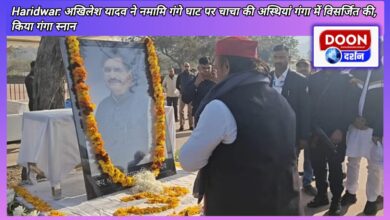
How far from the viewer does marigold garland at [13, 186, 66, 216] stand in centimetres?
426

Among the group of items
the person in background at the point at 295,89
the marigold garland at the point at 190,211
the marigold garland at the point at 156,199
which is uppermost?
the person in background at the point at 295,89

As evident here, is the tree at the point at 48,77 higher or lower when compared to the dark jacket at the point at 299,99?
higher

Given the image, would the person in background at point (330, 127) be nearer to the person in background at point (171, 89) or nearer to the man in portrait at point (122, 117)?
the man in portrait at point (122, 117)

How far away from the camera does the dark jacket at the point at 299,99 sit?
4.43 metres

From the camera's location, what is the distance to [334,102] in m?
4.40

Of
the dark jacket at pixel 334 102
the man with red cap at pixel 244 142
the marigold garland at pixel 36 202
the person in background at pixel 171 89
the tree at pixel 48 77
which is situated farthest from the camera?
the person in background at pixel 171 89

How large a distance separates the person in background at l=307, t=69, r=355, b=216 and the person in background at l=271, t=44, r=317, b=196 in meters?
0.13

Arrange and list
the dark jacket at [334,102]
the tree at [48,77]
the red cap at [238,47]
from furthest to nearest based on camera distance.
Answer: the tree at [48,77] → the dark jacket at [334,102] → the red cap at [238,47]

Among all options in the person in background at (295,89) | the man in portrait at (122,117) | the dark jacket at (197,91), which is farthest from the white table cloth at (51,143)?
the person in background at (295,89)

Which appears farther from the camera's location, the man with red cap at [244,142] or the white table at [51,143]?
the white table at [51,143]

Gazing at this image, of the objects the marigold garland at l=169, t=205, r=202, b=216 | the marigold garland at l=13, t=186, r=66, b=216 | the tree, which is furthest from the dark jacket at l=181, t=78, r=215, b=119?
the tree

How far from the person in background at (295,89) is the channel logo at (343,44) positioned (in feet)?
2.71

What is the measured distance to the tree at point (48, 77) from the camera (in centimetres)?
621

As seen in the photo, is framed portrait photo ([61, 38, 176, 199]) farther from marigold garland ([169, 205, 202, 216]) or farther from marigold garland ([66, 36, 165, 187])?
marigold garland ([169, 205, 202, 216])
